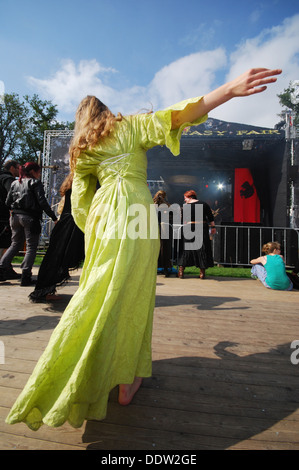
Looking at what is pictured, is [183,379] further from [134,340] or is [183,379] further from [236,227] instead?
[236,227]

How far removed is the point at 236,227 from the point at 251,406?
6.56 metres

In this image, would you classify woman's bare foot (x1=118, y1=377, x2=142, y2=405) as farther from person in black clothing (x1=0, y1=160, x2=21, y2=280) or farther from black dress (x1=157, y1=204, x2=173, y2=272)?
black dress (x1=157, y1=204, x2=173, y2=272)

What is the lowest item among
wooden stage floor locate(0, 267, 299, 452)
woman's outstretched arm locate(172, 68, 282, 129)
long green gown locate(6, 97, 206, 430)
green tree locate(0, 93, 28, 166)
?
wooden stage floor locate(0, 267, 299, 452)

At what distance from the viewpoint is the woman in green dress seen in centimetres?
105

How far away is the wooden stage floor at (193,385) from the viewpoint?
3.71 ft

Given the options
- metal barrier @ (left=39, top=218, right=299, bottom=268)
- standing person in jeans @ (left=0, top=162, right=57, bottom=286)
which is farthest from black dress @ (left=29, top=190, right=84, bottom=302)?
metal barrier @ (left=39, top=218, right=299, bottom=268)

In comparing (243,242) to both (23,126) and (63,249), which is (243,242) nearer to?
(63,249)

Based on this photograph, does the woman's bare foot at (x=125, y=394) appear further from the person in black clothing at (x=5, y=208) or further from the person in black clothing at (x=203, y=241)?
the person in black clothing at (x=203, y=241)

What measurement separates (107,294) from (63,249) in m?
1.99

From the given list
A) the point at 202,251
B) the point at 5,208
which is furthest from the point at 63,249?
the point at 202,251

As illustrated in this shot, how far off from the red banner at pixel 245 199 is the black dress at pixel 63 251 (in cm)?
1156
